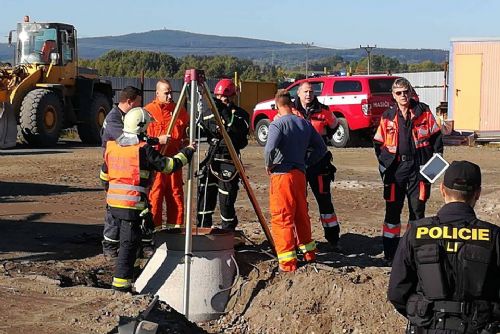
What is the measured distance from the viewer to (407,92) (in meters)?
8.99

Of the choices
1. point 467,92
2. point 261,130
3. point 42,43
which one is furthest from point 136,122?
point 467,92

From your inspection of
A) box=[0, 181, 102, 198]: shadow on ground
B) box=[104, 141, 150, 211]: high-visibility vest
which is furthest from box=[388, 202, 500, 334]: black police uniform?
box=[0, 181, 102, 198]: shadow on ground

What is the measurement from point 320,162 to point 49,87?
16997mm

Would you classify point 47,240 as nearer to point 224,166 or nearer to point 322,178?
point 224,166

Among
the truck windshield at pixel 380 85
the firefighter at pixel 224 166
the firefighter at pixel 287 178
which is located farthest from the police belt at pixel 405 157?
the truck windshield at pixel 380 85

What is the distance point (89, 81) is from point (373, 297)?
67.7 feet

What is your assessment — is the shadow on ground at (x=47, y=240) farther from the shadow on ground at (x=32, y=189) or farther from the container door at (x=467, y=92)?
the container door at (x=467, y=92)

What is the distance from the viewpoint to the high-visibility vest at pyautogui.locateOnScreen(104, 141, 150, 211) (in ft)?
26.1

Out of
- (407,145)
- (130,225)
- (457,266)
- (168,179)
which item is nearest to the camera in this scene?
(457,266)

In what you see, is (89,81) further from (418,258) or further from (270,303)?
(418,258)

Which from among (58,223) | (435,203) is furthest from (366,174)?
(58,223)

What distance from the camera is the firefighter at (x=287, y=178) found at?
8.34 metres

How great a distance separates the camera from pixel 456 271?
4.36 metres

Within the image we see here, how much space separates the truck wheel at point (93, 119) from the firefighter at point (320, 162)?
57.5ft
